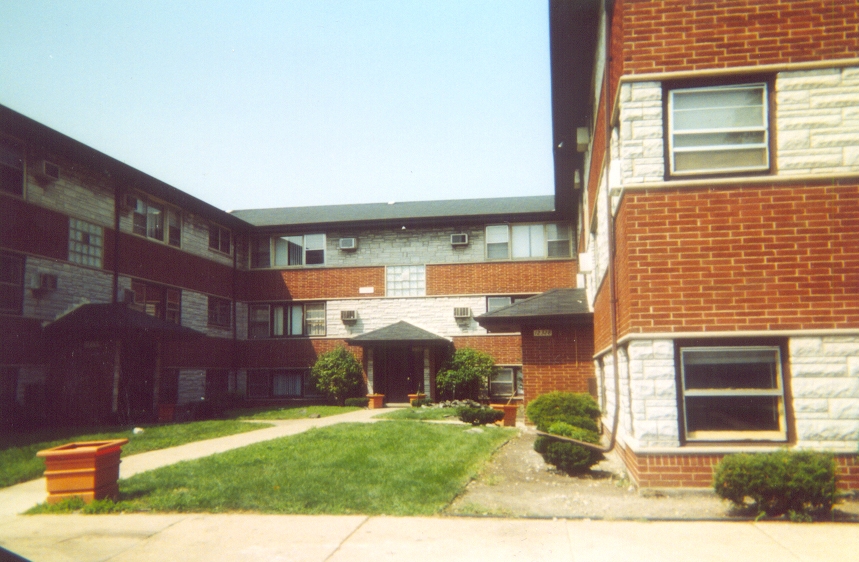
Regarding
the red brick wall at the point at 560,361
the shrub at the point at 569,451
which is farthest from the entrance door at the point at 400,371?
the shrub at the point at 569,451

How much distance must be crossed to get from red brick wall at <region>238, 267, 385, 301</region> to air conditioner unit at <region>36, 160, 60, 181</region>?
A: 11.1m

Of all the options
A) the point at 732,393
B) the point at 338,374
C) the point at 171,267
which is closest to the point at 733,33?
the point at 732,393

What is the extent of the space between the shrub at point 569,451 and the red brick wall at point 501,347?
1554 cm

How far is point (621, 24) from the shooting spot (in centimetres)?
812

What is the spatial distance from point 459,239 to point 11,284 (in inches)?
602

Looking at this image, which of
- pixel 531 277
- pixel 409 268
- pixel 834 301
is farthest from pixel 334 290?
pixel 834 301

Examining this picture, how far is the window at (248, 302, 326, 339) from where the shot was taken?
27016 mm

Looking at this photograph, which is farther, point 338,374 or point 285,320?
point 285,320

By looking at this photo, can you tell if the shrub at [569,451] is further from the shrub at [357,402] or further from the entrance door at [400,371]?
the entrance door at [400,371]

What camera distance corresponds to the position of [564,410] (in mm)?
11156

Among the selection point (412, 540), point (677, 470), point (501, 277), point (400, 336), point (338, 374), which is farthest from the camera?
point (501, 277)

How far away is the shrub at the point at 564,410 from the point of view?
35.4ft

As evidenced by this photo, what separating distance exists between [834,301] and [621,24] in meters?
4.07

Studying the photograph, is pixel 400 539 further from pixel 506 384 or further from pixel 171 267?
pixel 506 384
